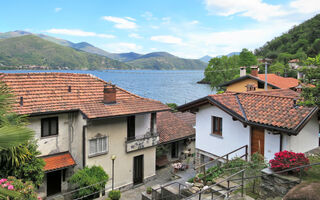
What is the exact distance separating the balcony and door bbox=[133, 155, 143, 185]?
3.64 feet

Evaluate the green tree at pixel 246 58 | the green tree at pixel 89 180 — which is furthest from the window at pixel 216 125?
the green tree at pixel 246 58

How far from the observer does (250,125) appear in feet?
39.0

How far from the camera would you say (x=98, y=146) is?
1641 cm

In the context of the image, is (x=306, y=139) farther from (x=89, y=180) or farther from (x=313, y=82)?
(x=89, y=180)

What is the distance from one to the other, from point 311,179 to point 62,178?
14.7 m

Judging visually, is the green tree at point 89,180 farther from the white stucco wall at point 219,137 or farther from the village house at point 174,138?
the village house at point 174,138

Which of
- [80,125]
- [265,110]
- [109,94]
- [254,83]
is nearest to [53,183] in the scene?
[80,125]

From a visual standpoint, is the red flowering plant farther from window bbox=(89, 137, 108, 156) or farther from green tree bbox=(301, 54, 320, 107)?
window bbox=(89, 137, 108, 156)

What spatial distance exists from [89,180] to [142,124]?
608 cm

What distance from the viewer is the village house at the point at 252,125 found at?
10992 millimetres

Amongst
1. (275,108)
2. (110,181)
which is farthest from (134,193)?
(275,108)

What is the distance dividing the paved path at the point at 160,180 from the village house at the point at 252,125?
4.17 m

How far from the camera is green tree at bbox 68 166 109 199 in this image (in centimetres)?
1455

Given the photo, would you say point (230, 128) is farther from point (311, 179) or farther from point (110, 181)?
point (110, 181)
